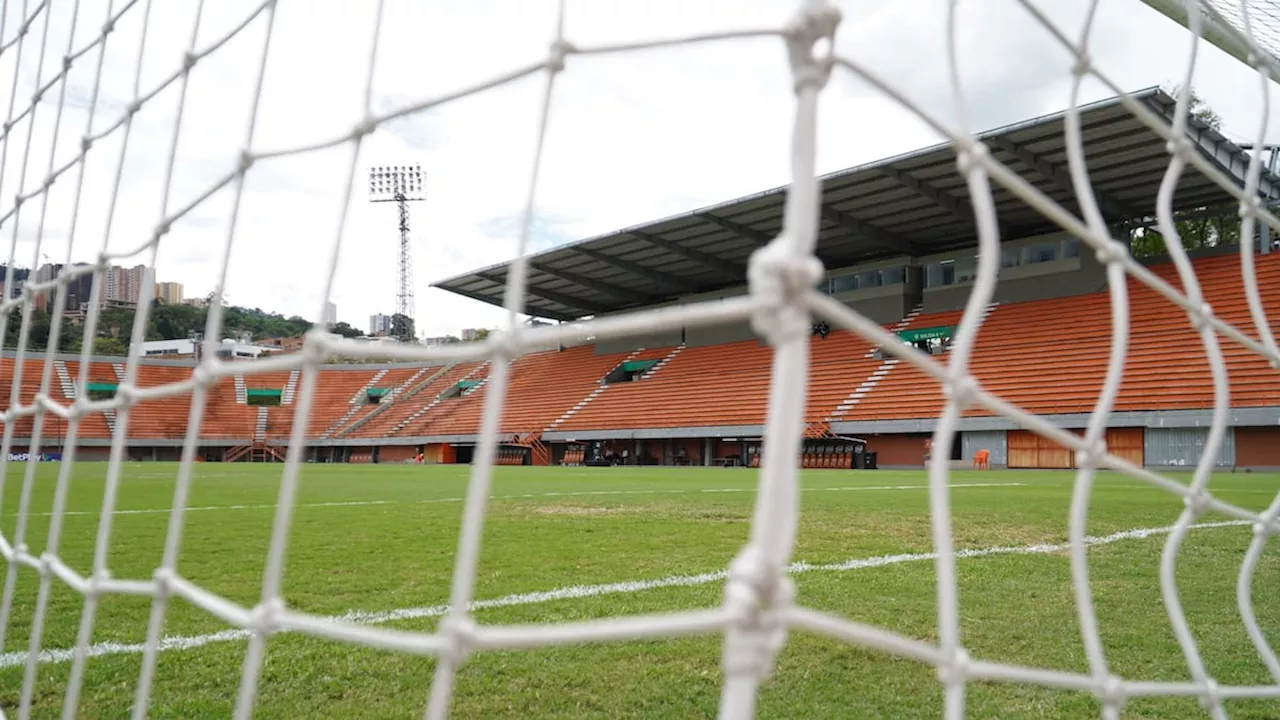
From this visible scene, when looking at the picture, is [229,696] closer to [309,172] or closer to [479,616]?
[479,616]

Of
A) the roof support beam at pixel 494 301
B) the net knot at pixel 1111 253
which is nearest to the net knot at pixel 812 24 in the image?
the net knot at pixel 1111 253

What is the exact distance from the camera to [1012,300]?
23125 millimetres

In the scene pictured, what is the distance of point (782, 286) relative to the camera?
0.91m

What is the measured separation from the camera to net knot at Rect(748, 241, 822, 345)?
90 centimetres

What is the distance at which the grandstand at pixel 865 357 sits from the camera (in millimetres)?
17078

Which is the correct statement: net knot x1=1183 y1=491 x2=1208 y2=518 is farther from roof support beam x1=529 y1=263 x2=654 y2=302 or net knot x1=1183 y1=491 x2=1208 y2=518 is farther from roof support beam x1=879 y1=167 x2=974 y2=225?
roof support beam x1=529 y1=263 x2=654 y2=302

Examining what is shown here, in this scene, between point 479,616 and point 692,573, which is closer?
point 479,616

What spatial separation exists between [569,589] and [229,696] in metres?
1.59

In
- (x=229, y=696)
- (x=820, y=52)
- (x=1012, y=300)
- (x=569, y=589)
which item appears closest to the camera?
(x=820, y=52)

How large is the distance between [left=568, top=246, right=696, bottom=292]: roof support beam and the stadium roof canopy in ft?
0.13

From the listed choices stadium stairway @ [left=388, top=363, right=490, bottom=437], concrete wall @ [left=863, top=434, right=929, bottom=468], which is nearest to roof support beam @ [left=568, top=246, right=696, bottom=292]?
stadium stairway @ [left=388, top=363, right=490, bottom=437]

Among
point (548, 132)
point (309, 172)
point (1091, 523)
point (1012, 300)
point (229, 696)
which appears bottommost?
point (229, 696)

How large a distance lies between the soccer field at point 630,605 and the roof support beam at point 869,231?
593 inches

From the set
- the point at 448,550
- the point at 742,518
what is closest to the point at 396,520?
the point at 448,550
